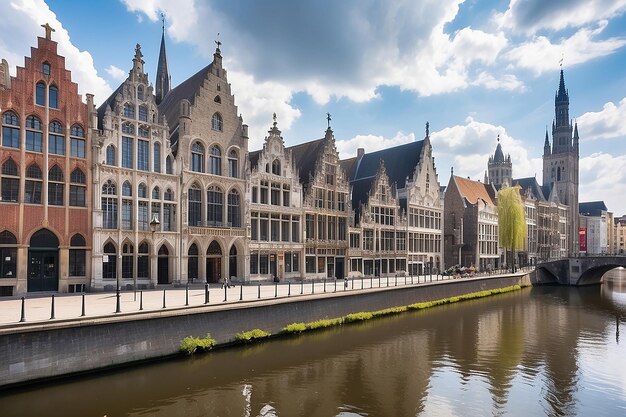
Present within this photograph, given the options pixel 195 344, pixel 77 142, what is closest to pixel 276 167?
pixel 77 142

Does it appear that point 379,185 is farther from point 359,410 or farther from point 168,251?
point 359,410

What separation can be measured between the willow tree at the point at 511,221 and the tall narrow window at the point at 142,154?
1957 inches

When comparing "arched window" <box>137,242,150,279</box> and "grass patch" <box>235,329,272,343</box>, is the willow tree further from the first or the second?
"arched window" <box>137,242,150,279</box>

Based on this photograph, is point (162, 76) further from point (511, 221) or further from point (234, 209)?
Result: point (511, 221)

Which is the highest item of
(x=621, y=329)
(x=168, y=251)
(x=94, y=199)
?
(x=94, y=199)

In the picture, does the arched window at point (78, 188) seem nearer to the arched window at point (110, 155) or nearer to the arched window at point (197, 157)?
the arched window at point (110, 155)

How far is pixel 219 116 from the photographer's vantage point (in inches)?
1462

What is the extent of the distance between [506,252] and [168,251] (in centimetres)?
5836

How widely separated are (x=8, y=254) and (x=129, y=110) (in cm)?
1227

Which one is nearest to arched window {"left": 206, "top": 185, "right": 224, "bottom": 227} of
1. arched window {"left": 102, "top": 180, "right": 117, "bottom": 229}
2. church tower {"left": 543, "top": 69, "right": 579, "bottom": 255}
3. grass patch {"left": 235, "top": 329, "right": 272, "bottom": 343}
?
arched window {"left": 102, "top": 180, "right": 117, "bottom": 229}

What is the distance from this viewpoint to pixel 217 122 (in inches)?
1453

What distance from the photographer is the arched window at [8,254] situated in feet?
85.4

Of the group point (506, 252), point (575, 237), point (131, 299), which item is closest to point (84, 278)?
point (131, 299)

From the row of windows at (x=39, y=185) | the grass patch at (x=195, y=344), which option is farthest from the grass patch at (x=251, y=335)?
the row of windows at (x=39, y=185)
